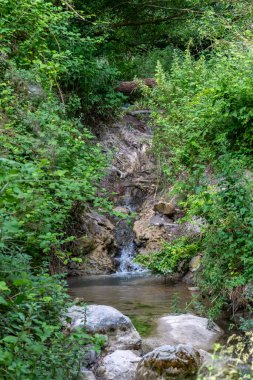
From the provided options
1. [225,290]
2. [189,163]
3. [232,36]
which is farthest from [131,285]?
[232,36]

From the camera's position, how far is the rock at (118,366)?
537 cm

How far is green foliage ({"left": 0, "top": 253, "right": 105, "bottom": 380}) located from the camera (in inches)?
134

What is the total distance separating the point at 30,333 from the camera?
4.13m

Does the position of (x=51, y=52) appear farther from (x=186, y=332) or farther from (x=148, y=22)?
(x=148, y=22)

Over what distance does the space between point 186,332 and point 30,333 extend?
2731 millimetres

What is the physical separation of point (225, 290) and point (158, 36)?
11.7 meters

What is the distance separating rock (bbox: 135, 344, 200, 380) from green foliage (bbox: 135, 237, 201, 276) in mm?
3749

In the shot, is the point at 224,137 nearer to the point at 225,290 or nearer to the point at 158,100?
the point at 225,290

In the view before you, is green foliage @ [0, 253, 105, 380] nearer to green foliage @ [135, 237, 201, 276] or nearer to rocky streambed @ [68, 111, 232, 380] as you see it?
rocky streambed @ [68, 111, 232, 380]

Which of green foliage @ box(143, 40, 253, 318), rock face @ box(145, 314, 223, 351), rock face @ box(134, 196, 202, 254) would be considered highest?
green foliage @ box(143, 40, 253, 318)

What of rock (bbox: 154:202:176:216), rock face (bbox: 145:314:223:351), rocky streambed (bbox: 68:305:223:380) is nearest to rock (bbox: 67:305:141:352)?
rocky streambed (bbox: 68:305:223:380)

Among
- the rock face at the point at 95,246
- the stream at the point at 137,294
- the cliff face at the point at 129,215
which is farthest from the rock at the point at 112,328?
the rock face at the point at 95,246

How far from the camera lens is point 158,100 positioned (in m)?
12.1

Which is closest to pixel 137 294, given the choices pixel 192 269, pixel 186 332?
pixel 192 269
